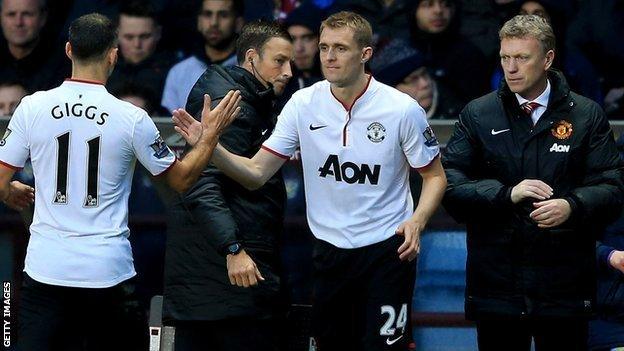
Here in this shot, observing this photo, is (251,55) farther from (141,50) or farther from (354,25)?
(141,50)

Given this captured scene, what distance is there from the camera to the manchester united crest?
6730 millimetres

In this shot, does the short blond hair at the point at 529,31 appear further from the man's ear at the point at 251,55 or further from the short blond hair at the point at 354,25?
the man's ear at the point at 251,55

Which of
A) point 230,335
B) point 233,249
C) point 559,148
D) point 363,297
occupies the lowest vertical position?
point 230,335

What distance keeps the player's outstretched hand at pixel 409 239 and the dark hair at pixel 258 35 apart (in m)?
1.06

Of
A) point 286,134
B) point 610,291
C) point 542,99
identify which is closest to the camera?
point 542,99

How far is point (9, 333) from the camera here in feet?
26.0

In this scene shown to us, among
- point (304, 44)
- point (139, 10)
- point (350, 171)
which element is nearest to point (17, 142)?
point (350, 171)

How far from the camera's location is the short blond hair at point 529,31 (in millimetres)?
6758

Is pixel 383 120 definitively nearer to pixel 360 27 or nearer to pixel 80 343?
pixel 360 27

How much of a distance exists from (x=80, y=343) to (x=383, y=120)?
1555mm

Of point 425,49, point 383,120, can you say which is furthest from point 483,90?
point 383,120

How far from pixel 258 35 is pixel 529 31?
119 centimetres

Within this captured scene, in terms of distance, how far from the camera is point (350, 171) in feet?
22.7

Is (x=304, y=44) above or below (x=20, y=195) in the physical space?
above
